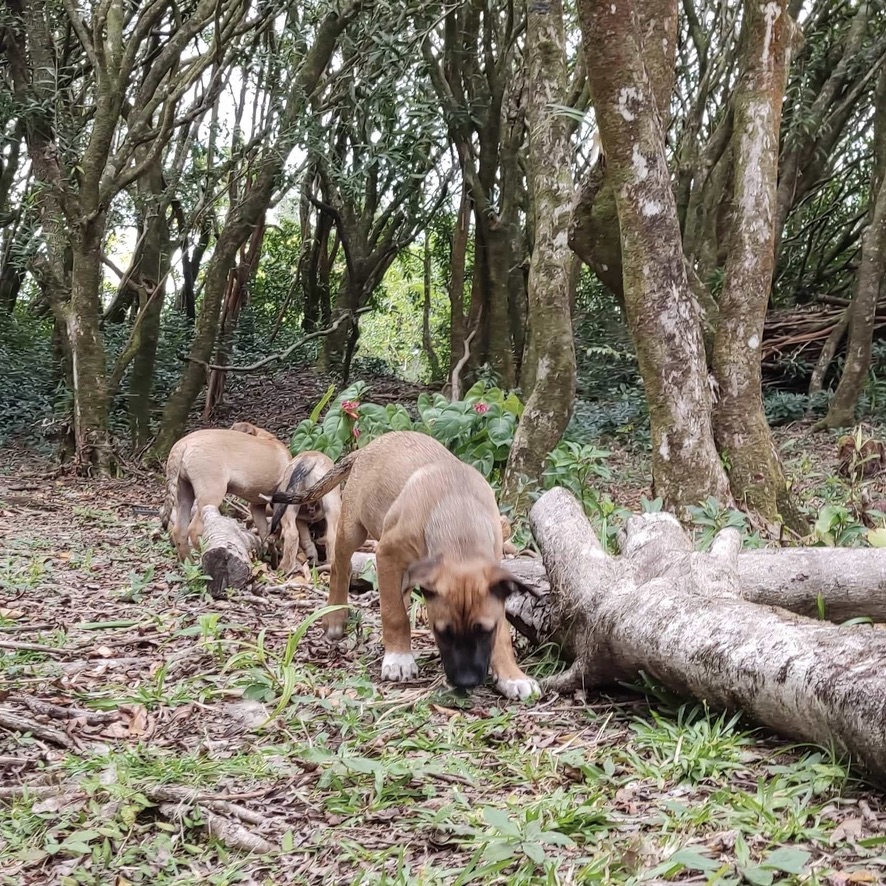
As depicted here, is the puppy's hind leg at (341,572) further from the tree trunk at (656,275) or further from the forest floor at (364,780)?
the tree trunk at (656,275)

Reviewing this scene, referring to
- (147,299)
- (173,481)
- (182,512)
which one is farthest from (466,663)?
(147,299)

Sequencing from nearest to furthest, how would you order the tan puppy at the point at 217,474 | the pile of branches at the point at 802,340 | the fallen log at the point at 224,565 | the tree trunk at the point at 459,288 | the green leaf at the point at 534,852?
the green leaf at the point at 534,852 < the fallen log at the point at 224,565 < the tan puppy at the point at 217,474 < the pile of branches at the point at 802,340 < the tree trunk at the point at 459,288

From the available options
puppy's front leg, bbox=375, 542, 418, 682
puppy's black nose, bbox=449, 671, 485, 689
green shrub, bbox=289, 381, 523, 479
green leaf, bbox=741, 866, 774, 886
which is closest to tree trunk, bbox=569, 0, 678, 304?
green shrub, bbox=289, 381, 523, 479

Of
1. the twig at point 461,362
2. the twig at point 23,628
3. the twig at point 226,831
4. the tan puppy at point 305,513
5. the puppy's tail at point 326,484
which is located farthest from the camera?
the twig at point 461,362

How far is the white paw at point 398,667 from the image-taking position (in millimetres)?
4824

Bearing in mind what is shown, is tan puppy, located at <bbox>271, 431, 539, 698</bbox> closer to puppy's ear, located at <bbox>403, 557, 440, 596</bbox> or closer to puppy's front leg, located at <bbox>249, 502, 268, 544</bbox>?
puppy's ear, located at <bbox>403, 557, 440, 596</bbox>

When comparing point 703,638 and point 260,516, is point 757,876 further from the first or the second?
point 260,516

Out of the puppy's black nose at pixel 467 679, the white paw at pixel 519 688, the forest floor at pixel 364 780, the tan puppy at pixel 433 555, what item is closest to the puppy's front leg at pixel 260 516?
the tan puppy at pixel 433 555

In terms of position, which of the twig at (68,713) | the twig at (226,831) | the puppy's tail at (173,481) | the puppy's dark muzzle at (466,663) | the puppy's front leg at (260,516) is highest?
the puppy's tail at (173,481)

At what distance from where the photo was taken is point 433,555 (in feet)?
14.9

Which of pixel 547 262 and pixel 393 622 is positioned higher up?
pixel 547 262

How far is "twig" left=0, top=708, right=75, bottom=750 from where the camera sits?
3.87 meters

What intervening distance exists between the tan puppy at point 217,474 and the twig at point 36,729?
4.29 meters

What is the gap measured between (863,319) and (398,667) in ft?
34.6
